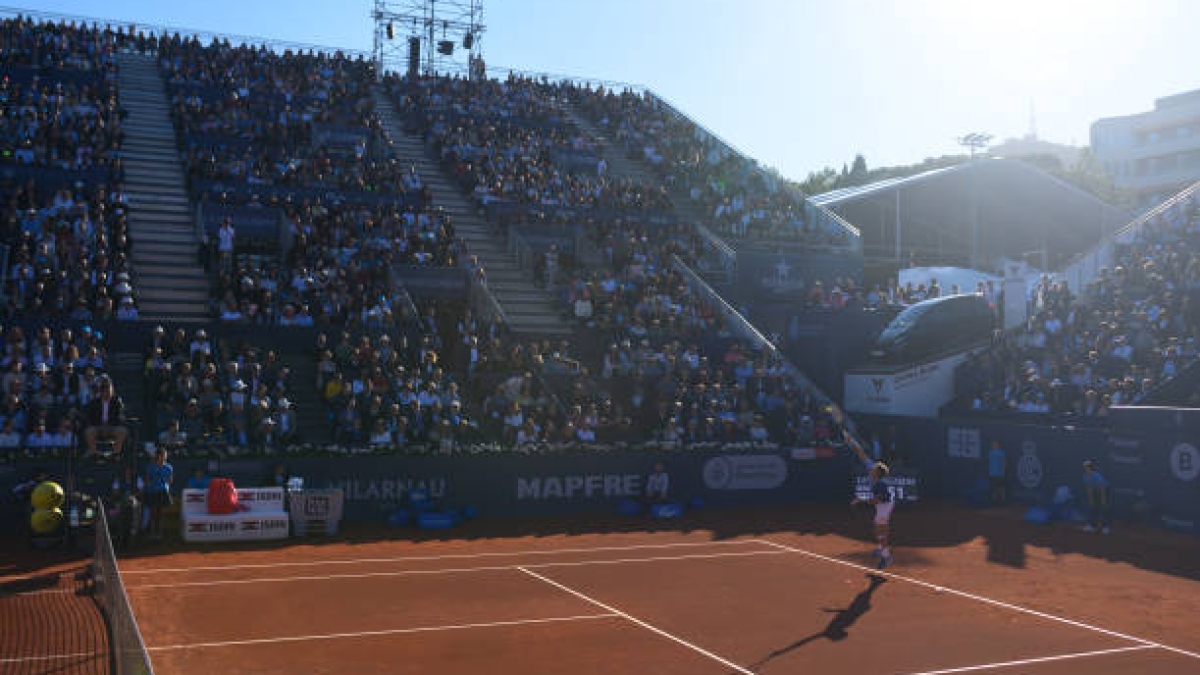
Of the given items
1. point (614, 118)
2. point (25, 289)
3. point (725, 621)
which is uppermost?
point (614, 118)

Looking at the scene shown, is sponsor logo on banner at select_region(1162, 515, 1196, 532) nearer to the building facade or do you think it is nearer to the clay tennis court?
the clay tennis court

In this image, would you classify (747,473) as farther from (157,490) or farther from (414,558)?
(157,490)

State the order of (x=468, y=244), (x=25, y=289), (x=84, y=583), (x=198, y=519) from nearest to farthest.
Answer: (x=84, y=583), (x=198, y=519), (x=25, y=289), (x=468, y=244)

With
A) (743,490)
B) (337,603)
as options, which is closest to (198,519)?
(337,603)

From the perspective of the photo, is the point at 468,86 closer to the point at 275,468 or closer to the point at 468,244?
the point at 468,244

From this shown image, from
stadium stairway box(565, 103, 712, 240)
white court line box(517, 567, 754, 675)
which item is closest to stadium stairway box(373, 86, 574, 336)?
stadium stairway box(565, 103, 712, 240)

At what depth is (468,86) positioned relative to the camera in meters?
50.0

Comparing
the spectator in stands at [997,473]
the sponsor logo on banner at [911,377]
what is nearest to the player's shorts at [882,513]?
the spectator in stands at [997,473]

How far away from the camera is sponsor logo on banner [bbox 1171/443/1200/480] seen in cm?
2481

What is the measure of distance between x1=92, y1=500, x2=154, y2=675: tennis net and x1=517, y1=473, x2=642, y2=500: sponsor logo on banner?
1084 cm

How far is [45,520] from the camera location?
19734mm

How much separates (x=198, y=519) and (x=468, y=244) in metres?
18.4

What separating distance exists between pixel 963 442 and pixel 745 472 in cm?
710

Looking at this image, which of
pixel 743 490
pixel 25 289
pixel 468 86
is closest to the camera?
pixel 25 289
